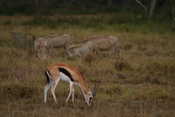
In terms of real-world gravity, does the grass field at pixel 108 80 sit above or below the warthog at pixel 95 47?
below

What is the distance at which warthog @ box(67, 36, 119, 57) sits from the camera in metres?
17.7

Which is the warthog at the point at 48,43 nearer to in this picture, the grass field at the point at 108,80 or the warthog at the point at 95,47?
the grass field at the point at 108,80

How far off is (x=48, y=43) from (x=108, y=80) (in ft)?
17.4

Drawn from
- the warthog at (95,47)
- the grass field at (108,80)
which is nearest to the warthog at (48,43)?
the grass field at (108,80)

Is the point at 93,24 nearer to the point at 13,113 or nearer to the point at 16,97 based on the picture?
the point at 16,97

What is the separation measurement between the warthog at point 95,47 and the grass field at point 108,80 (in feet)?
1.42

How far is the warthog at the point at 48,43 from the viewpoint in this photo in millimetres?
17938

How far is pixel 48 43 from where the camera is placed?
18.3 m

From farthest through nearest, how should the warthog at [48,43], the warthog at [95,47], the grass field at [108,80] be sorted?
the warthog at [48,43], the warthog at [95,47], the grass field at [108,80]

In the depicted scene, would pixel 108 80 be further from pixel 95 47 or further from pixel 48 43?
pixel 48 43

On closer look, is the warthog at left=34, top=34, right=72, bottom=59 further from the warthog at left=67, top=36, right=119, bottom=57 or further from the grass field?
the warthog at left=67, top=36, right=119, bottom=57

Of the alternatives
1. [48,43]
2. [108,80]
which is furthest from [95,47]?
[108,80]

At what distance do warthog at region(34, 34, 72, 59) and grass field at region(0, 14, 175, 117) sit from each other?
1.10 feet

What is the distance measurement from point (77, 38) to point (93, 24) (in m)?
4.51
